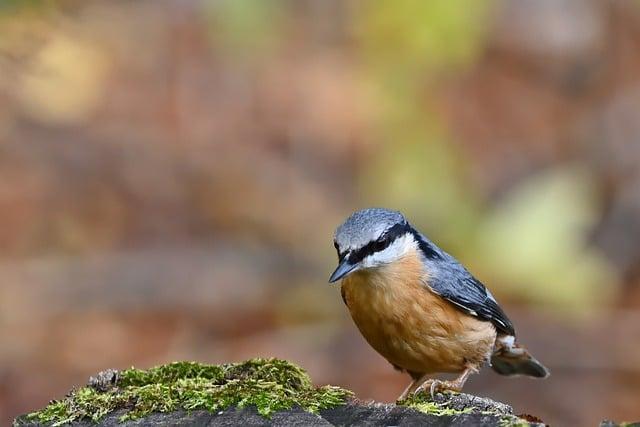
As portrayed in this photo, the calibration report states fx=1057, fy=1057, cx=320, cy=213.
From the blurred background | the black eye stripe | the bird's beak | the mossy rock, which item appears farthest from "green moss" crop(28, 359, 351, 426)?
the blurred background

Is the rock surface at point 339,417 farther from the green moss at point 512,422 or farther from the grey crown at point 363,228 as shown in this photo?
the grey crown at point 363,228

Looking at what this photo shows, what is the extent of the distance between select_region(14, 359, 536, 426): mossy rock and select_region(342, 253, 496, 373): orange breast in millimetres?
1190

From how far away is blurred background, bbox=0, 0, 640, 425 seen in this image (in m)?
9.92

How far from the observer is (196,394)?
14.4ft

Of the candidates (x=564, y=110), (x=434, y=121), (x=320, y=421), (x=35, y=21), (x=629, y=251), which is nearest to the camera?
(x=320, y=421)

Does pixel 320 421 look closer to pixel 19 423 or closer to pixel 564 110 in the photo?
pixel 19 423

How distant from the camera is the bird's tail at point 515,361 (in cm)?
681

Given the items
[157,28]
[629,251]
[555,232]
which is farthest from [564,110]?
[157,28]

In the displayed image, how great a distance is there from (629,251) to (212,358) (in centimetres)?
486

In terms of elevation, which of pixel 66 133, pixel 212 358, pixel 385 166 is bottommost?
pixel 212 358

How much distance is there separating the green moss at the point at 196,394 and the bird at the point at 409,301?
1076 millimetres

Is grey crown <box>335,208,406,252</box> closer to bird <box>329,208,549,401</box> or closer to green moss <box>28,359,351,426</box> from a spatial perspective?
bird <box>329,208,549,401</box>

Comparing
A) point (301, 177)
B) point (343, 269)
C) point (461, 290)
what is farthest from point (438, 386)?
point (301, 177)

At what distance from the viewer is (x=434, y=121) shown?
9.98 metres
